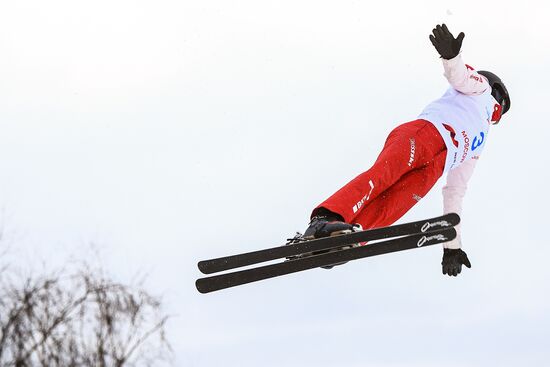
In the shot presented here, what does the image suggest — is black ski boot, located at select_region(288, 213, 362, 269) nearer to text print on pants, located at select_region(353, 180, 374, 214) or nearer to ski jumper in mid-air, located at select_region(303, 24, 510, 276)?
ski jumper in mid-air, located at select_region(303, 24, 510, 276)

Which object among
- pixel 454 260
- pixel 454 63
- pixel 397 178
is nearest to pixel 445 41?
pixel 454 63

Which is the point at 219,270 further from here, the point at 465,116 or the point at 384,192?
the point at 465,116

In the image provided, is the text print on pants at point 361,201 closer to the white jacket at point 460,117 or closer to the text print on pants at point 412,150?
the text print on pants at point 412,150

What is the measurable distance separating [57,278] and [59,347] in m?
0.78

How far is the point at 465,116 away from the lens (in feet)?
23.7

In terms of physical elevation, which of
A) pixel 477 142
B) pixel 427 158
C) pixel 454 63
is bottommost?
pixel 427 158

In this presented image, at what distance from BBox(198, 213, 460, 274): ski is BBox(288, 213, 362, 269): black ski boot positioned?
6 centimetres

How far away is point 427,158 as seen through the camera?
6906mm

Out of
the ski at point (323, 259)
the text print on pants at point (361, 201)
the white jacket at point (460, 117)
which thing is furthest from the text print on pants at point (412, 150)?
the ski at point (323, 259)

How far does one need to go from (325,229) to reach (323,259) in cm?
19

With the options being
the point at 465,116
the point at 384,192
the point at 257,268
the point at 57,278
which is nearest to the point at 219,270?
the point at 257,268

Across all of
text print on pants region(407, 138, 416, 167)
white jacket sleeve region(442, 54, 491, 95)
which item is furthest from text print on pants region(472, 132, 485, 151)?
text print on pants region(407, 138, 416, 167)

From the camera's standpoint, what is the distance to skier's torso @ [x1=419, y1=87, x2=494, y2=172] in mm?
7074

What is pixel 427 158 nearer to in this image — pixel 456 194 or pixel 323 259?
pixel 456 194
